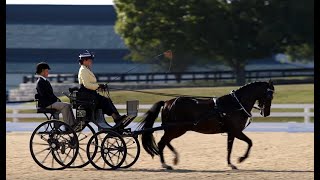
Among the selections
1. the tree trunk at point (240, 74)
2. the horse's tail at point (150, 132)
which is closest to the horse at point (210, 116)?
the horse's tail at point (150, 132)

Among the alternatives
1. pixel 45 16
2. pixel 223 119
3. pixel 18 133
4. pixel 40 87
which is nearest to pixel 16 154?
pixel 40 87

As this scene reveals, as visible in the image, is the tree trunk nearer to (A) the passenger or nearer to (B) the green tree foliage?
(B) the green tree foliage

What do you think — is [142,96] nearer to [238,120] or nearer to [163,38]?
[163,38]

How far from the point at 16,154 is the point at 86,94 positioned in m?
3.91

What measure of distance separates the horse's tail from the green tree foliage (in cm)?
3199

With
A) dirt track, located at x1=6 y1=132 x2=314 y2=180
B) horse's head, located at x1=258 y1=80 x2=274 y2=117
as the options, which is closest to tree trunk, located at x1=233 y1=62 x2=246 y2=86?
dirt track, located at x1=6 y1=132 x2=314 y2=180

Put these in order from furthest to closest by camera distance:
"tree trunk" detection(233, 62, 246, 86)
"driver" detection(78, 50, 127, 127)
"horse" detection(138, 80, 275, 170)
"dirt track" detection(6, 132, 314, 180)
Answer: "tree trunk" detection(233, 62, 246, 86), "horse" detection(138, 80, 275, 170), "driver" detection(78, 50, 127, 127), "dirt track" detection(6, 132, 314, 180)

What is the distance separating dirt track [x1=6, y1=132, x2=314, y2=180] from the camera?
13.5 meters

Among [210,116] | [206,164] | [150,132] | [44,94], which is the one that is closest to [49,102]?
[44,94]

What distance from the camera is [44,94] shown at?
14664 millimetres

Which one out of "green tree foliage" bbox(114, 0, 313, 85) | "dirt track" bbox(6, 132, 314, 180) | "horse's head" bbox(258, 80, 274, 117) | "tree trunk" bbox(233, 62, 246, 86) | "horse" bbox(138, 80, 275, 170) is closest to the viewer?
"dirt track" bbox(6, 132, 314, 180)

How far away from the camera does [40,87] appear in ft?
48.0

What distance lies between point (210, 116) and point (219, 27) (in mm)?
33100

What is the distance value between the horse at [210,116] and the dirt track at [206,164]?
50cm
